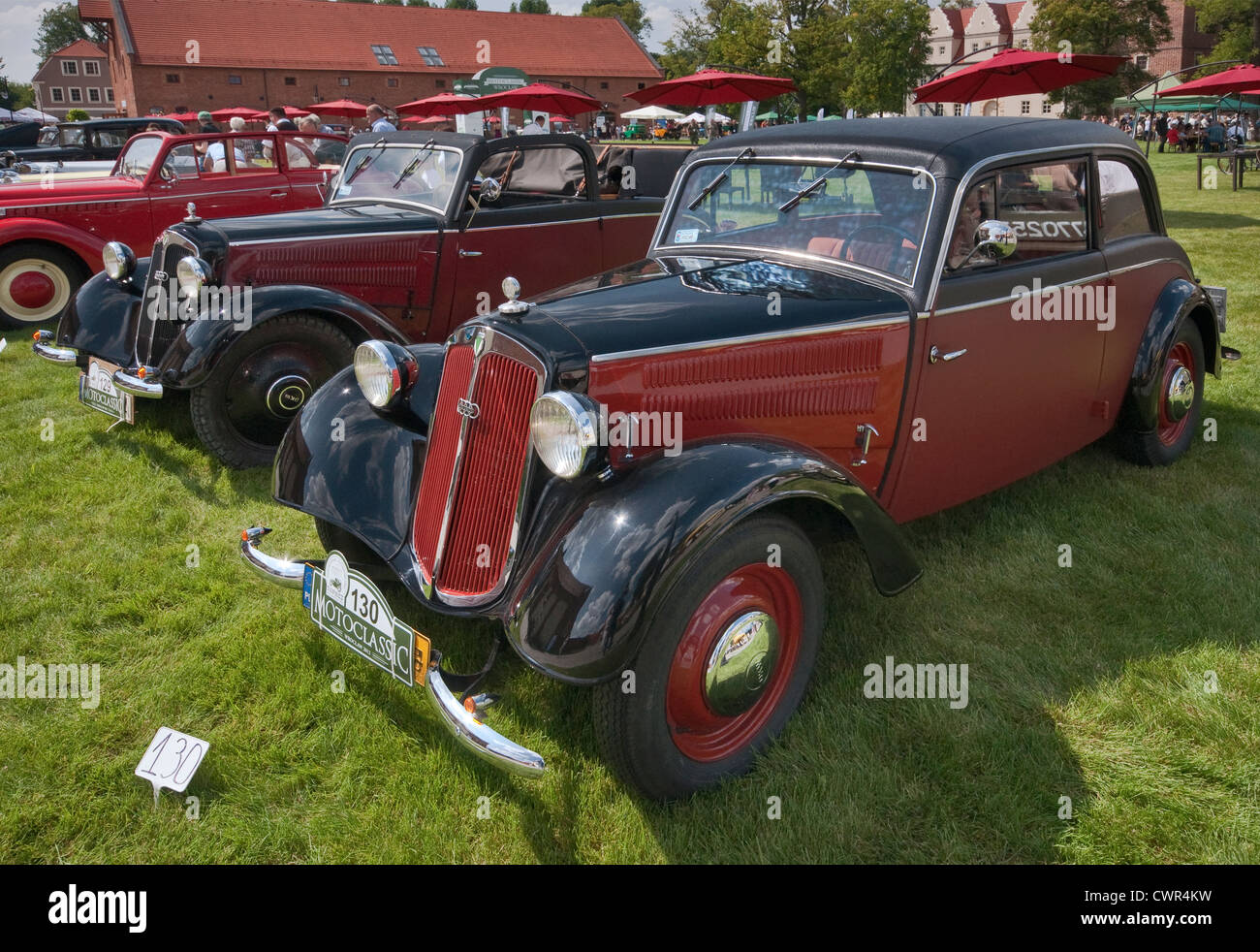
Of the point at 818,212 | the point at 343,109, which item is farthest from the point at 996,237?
the point at 343,109

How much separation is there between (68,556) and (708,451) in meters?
3.11

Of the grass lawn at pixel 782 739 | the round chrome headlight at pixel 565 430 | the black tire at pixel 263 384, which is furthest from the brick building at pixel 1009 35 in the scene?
the round chrome headlight at pixel 565 430

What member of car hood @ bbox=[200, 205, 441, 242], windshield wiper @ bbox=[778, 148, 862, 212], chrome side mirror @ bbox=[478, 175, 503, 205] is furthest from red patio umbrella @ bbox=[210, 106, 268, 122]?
windshield wiper @ bbox=[778, 148, 862, 212]

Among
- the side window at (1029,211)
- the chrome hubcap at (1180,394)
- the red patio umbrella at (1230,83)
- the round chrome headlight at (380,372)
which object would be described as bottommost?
the chrome hubcap at (1180,394)

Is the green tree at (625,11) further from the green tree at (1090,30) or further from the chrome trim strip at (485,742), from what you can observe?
the chrome trim strip at (485,742)

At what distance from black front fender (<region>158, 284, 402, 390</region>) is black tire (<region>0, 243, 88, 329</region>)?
4203mm

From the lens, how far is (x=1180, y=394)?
15.8 feet

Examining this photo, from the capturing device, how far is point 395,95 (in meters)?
51.2

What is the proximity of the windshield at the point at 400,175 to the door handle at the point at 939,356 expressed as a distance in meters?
3.84

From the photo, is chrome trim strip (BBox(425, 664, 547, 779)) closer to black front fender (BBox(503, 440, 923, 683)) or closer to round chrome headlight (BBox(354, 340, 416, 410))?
black front fender (BBox(503, 440, 923, 683))

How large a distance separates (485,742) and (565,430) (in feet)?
2.70

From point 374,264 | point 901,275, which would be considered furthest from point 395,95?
point 901,275

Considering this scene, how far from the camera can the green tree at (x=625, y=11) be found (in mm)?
94188
